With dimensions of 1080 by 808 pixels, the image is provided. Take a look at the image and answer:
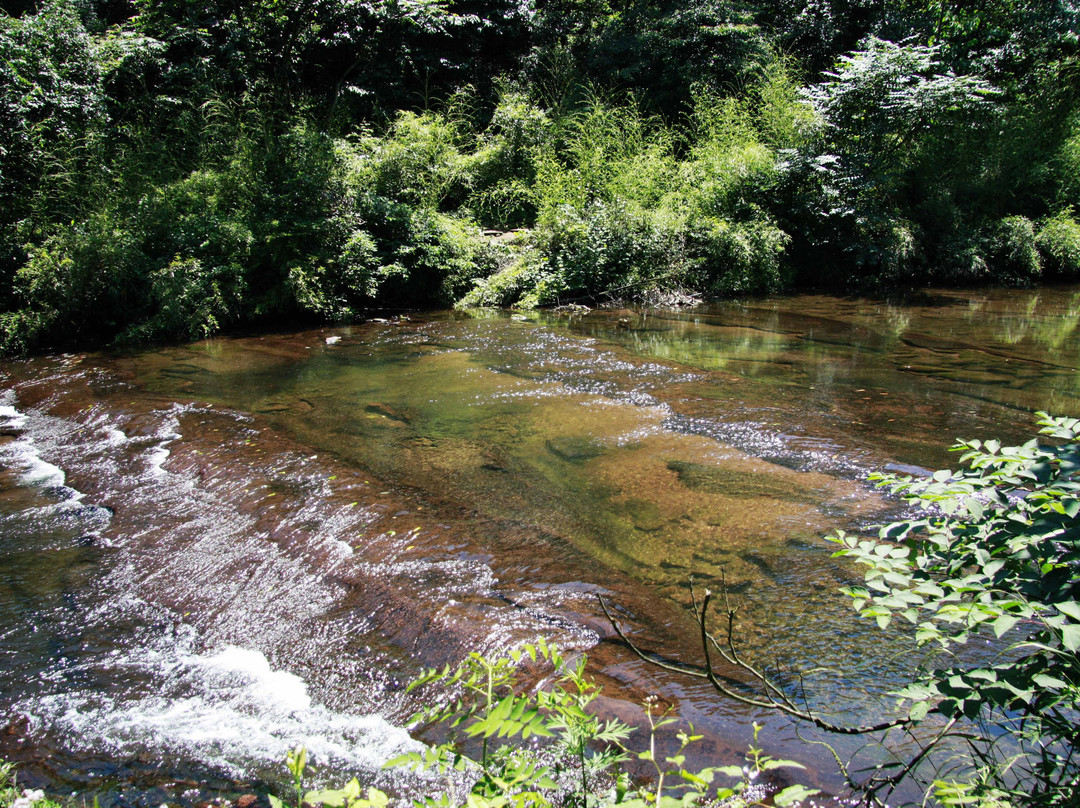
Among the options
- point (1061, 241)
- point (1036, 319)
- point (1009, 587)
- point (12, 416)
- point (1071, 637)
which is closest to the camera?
point (1071, 637)

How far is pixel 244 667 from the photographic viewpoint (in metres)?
2.94

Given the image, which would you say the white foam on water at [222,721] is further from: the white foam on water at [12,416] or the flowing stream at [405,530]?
the white foam on water at [12,416]

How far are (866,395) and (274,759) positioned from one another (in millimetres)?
5838

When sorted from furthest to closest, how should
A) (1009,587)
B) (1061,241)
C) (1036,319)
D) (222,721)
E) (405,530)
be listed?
(1061,241), (1036,319), (405,530), (222,721), (1009,587)

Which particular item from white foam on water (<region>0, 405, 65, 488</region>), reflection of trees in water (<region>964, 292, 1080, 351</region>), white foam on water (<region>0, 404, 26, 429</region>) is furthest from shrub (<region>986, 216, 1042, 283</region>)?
white foam on water (<region>0, 404, 26, 429</region>)

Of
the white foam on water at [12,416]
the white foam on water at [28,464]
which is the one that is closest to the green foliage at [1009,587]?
the white foam on water at [28,464]

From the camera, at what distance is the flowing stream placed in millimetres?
2574

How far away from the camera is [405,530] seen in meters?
3.85

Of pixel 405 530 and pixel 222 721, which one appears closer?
pixel 222 721

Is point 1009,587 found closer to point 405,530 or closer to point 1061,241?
point 405,530

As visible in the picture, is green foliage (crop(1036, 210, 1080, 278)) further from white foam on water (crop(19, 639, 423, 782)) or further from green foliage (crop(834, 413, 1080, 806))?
white foam on water (crop(19, 639, 423, 782))

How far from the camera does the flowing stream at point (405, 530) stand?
257 centimetres

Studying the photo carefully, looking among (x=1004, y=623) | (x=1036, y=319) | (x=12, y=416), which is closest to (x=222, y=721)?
(x=1004, y=623)

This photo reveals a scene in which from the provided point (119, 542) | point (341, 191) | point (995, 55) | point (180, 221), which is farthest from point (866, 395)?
point (995, 55)
